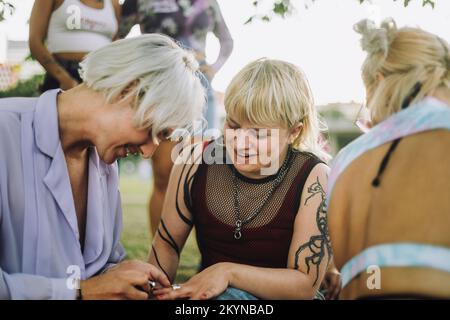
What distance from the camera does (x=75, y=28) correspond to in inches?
120

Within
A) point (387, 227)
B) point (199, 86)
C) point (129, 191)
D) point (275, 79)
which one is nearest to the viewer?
point (387, 227)

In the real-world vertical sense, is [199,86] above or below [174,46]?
below

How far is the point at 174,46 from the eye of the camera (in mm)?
2086

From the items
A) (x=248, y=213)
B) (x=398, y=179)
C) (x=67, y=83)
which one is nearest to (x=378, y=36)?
(x=398, y=179)

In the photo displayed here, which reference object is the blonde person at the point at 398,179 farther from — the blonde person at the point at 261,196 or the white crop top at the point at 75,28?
the white crop top at the point at 75,28

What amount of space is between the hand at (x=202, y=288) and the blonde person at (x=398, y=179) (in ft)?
1.35

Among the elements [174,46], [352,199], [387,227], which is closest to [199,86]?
[174,46]

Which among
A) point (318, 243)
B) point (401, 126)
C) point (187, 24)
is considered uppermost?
point (187, 24)

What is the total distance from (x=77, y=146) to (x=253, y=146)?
0.63 meters

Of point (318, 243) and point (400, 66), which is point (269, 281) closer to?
point (318, 243)

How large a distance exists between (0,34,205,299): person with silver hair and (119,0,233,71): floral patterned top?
3.70ft

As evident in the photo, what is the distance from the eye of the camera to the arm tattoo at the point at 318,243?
85.7 inches
